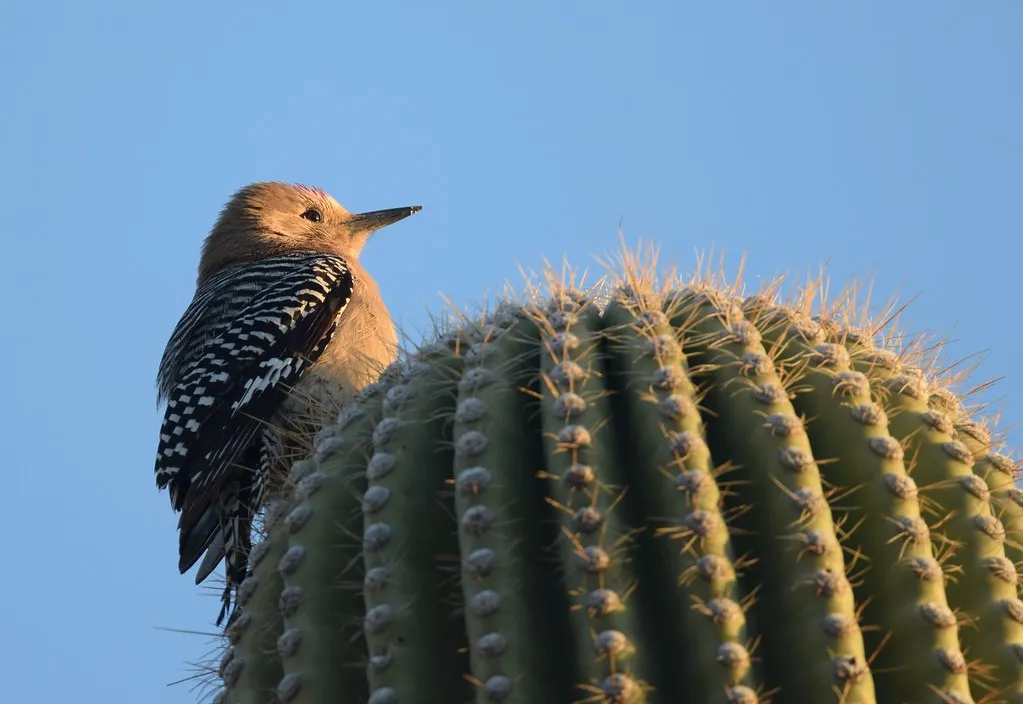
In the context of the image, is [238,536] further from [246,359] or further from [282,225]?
[282,225]

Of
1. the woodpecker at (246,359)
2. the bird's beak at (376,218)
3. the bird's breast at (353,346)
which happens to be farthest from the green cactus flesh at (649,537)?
the bird's beak at (376,218)

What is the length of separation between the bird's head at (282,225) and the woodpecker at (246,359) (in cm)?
1

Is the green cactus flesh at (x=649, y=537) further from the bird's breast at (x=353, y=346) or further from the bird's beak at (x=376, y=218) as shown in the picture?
the bird's beak at (x=376, y=218)

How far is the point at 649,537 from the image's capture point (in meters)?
2.08

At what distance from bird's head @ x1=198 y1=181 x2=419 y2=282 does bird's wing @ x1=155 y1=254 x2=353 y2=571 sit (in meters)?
0.73

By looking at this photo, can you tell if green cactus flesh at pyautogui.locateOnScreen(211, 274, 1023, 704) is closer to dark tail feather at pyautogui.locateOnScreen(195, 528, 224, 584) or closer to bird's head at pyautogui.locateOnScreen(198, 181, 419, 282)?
dark tail feather at pyautogui.locateOnScreen(195, 528, 224, 584)

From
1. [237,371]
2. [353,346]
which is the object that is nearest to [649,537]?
[237,371]

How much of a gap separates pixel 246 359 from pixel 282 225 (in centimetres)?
196

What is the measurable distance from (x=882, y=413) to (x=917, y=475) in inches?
6.3

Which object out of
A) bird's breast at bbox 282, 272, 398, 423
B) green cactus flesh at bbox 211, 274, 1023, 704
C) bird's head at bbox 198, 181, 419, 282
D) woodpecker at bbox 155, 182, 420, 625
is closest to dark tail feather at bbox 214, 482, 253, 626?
woodpecker at bbox 155, 182, 420, 625

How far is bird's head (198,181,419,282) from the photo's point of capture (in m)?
7.71

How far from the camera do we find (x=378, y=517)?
223cm

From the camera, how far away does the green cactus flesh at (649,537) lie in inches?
77.9

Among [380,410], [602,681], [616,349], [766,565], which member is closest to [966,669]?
[766,565]
